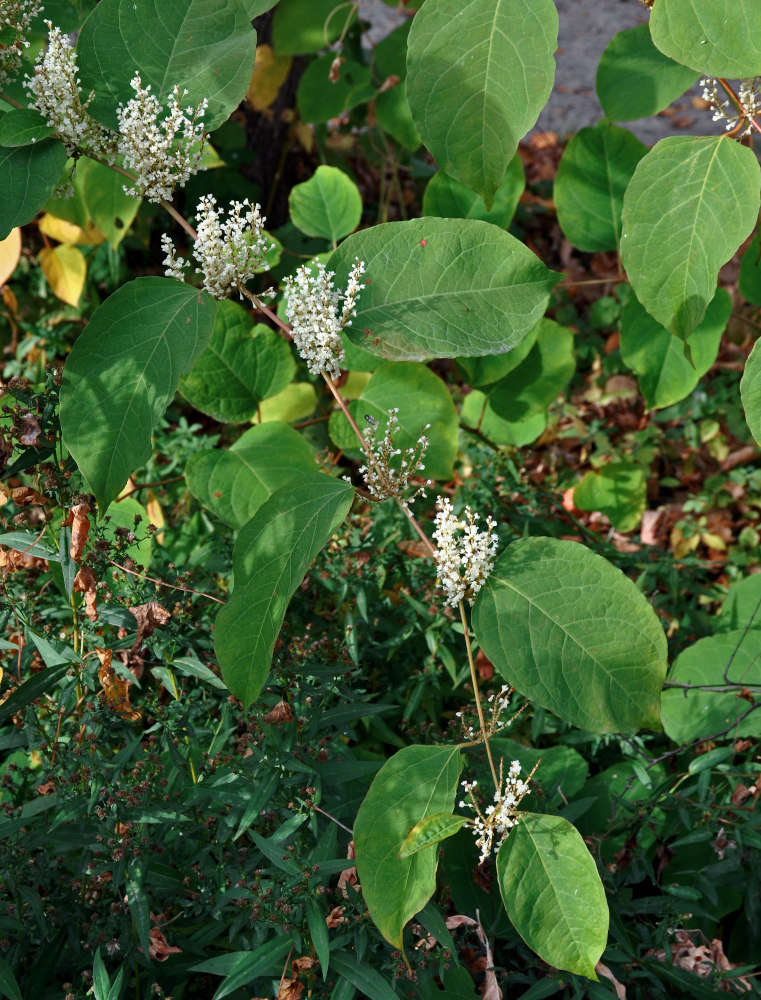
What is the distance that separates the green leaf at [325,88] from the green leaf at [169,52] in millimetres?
1461

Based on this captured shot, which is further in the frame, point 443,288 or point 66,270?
point 66,270

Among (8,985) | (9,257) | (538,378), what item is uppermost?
(9,257)

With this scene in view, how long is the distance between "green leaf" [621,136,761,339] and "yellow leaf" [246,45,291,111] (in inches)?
90.8

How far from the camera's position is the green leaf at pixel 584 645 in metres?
1.21

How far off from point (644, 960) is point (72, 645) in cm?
126

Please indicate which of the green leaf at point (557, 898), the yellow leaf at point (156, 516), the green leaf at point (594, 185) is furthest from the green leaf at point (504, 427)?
the green leaf at point (557, 898)

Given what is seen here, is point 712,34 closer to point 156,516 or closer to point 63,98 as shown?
point 63,98

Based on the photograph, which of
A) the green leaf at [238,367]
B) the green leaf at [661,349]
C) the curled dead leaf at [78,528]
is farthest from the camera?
the green leaf at [661,349]

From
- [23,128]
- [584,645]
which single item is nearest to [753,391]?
[584,645]

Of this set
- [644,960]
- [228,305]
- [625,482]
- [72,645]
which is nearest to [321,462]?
[228,305]

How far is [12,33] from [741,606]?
6.65 feet

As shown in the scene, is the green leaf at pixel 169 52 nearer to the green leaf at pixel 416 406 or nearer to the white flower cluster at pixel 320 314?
the white flower cluster at pixel 320 314

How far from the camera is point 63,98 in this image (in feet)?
4.41

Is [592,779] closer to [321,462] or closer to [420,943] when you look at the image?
[420,943]
